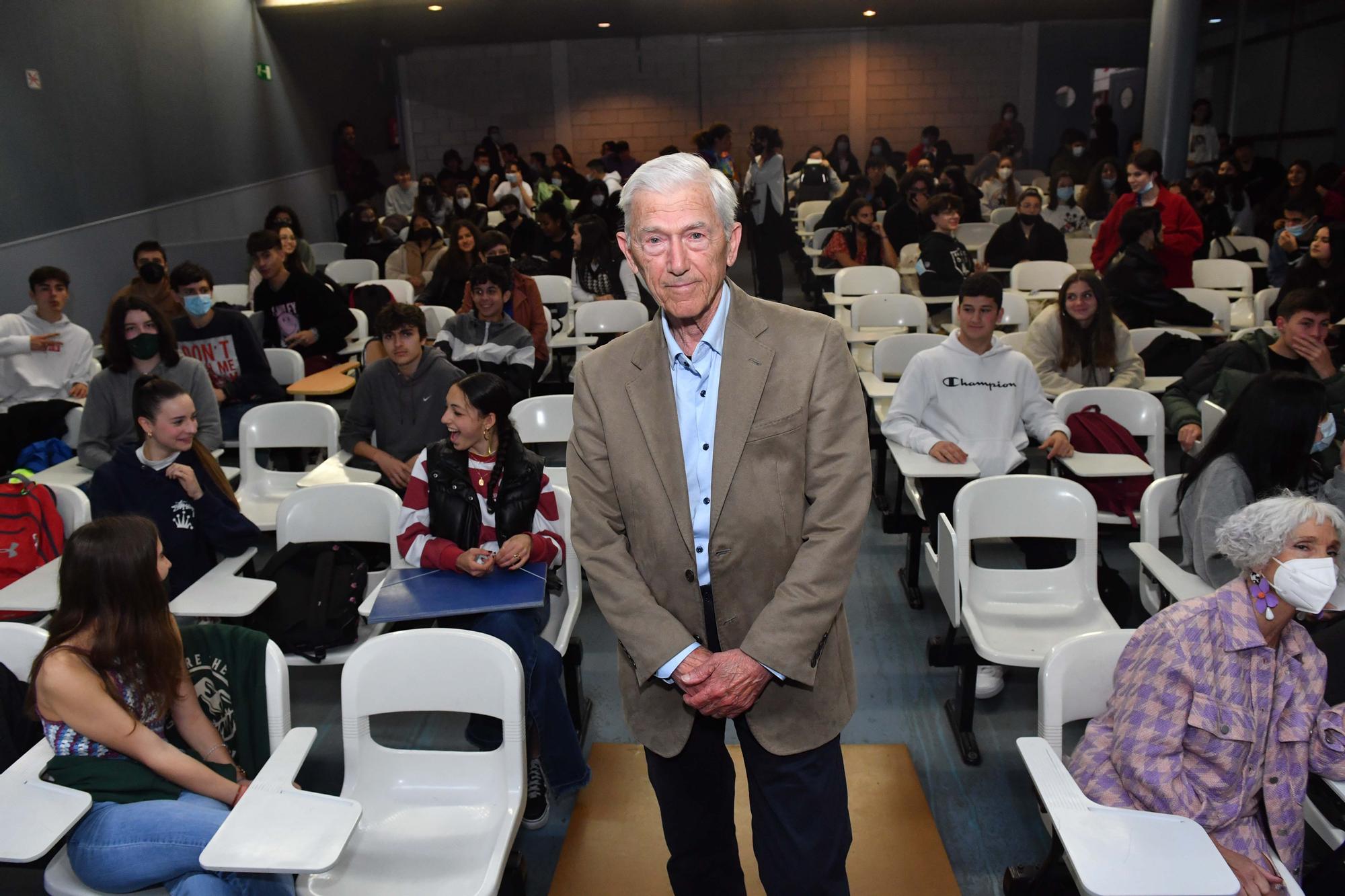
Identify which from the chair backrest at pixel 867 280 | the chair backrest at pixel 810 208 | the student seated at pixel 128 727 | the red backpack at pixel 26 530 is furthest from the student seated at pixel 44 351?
the chair backrest at pixel 810 208

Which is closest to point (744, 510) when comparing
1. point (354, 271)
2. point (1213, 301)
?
point (1213, 301)

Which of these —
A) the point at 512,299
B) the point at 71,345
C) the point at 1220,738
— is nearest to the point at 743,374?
the point at 1220,738

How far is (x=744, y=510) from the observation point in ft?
5.30

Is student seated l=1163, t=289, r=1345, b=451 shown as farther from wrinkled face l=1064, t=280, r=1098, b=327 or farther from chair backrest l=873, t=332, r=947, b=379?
chair backrest l=873, t=332, r=947, b=379

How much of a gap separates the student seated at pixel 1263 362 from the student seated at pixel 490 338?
2805 mm

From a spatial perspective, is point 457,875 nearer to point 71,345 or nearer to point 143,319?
point 143,319

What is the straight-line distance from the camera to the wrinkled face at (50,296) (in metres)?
4.93

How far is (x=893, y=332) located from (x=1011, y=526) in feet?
9.30

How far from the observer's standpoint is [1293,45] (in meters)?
11.6

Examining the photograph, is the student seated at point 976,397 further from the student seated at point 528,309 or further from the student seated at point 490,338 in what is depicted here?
the student seated at point 528,309

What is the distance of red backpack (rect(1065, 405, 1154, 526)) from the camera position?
11.6 ft

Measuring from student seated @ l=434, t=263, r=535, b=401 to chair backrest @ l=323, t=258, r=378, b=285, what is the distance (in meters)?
3.19

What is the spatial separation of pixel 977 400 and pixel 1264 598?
1780 mm

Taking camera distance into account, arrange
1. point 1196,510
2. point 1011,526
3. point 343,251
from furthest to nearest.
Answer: point 343,251 < point 1011,526 < point 1196,510
